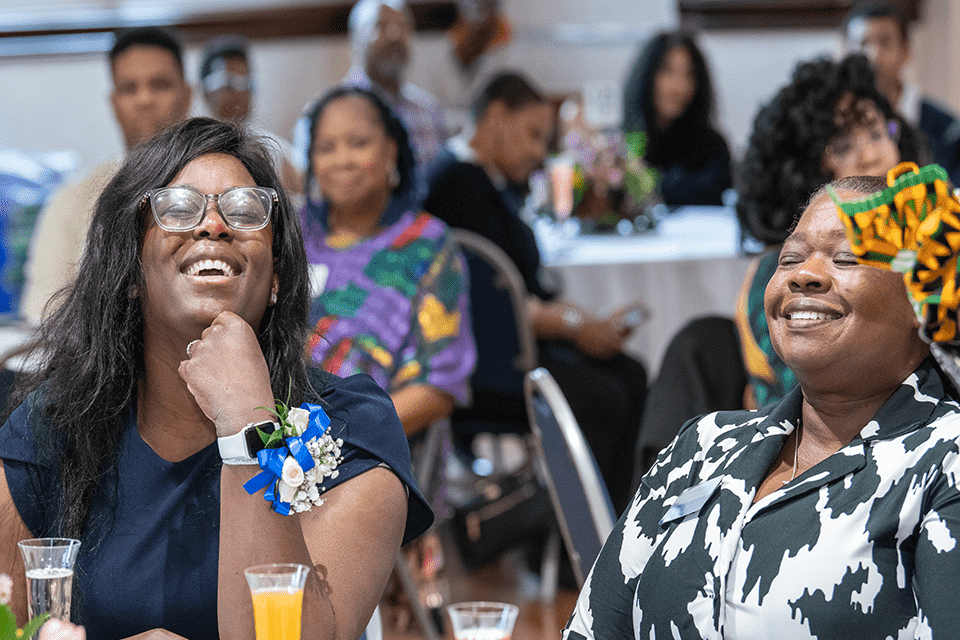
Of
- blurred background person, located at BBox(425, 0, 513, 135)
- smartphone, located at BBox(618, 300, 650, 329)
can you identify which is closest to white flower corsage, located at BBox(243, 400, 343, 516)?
smartphone, located at BBox(618, 300, 650, 329)

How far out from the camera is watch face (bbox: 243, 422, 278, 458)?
1371 millimetres

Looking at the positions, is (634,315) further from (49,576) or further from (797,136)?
(49,576)

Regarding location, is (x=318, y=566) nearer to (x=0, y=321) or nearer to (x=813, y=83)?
(x=813, y=83)

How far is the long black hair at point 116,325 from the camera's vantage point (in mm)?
1601

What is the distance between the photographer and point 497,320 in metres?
3.28

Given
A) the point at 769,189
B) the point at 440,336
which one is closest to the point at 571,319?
the point at 440,336

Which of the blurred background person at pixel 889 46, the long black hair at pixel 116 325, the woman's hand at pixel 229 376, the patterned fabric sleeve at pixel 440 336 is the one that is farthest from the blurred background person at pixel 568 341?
the woman's hand at pixel 229 376

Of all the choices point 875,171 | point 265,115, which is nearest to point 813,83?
point 875,171

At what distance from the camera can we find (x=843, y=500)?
1335 millimetres

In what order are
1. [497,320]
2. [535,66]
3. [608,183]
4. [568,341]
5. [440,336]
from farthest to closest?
[535,66]
[608,183]
[568,341]
[497,320]
[440,336]

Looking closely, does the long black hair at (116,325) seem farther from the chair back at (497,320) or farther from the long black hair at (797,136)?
the chair back at (497,320)

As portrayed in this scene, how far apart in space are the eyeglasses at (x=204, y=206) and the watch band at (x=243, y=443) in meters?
0.33

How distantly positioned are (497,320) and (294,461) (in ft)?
6.42

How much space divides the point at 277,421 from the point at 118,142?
4.88 metres
